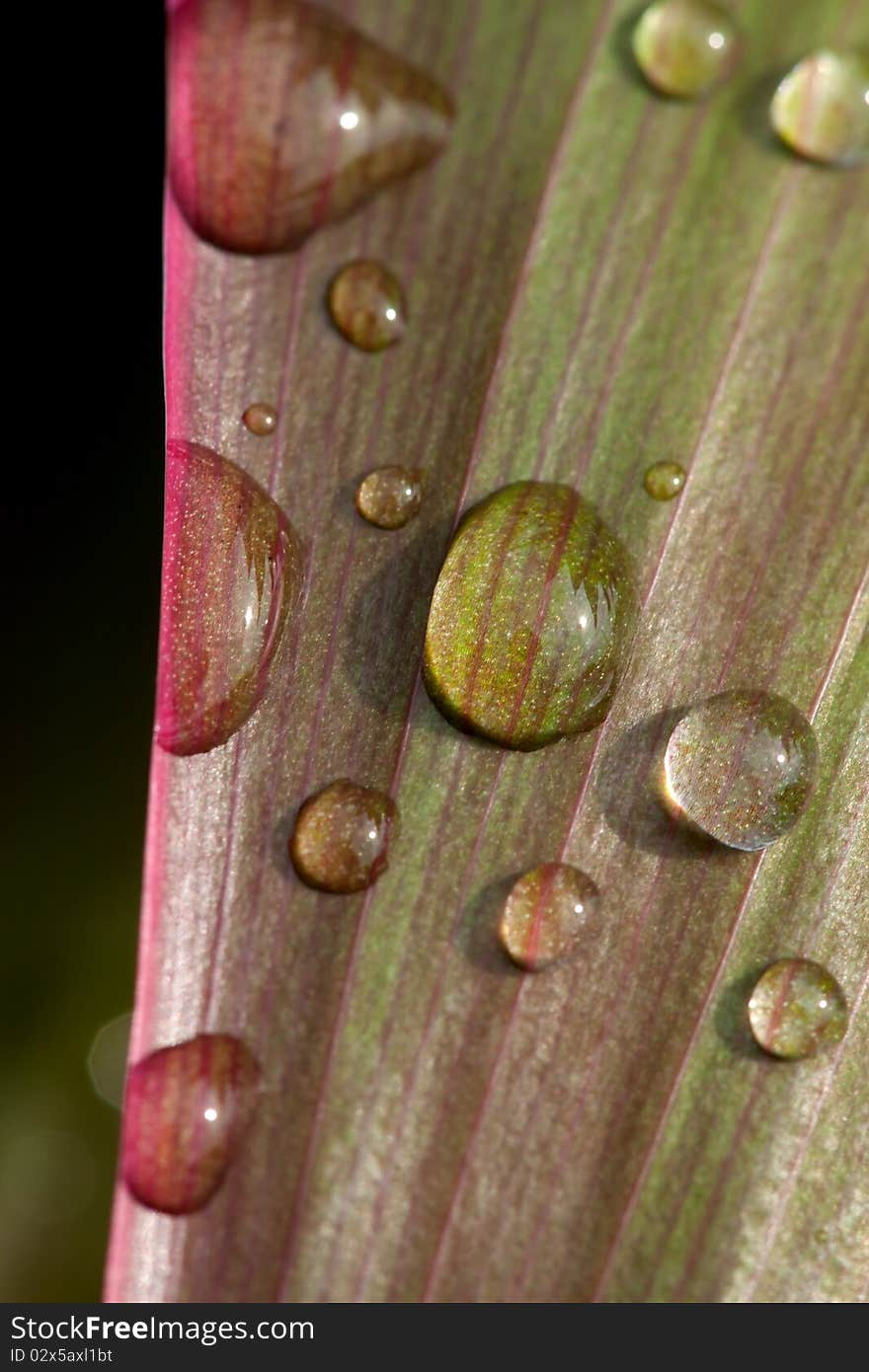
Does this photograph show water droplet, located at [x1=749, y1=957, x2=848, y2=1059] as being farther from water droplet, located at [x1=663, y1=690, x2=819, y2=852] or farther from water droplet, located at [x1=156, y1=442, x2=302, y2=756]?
water droplet, located at [x1=156, y1=442, x2=302, y2=756]

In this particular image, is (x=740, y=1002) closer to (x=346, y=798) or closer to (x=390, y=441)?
(x=346, y=798)

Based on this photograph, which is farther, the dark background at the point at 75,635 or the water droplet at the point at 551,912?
the dark background at the point at 75,635

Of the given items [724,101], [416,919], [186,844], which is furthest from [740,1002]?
[724,101]

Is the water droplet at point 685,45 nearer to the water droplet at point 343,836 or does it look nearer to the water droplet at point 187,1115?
the water droplet at point 343,836

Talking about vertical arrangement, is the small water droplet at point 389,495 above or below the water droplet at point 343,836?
above

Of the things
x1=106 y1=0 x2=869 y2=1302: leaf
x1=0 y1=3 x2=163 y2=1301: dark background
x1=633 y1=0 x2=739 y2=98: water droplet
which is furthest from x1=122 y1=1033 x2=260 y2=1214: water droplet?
x1=633 y1=0 x2=739 y2=98: water droplet

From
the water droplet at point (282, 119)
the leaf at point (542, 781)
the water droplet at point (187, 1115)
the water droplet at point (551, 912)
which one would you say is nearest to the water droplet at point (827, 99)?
the leaf at point (542, 781)

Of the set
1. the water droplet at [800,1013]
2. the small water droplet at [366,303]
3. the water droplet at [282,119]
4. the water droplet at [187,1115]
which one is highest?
the water droplet at [282,119]
